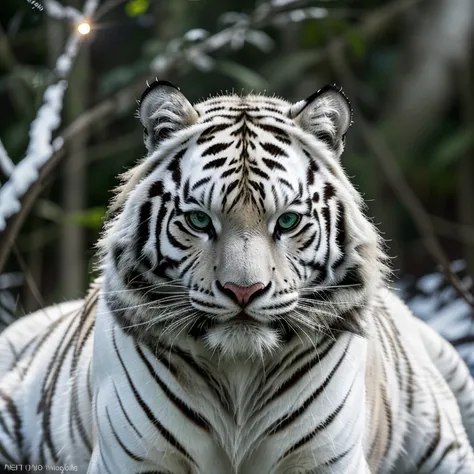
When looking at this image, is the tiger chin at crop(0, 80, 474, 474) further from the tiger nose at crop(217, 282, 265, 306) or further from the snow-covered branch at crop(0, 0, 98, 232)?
the snow-covered branch at crop(0, 0, 98, 232)

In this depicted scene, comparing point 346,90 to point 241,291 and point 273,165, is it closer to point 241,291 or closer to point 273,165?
point 273,165

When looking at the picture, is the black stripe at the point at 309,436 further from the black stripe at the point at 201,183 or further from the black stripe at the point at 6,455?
the black stripe at the point at 6,455

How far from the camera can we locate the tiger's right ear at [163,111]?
2773mm

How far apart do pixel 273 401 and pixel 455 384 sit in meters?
1.54

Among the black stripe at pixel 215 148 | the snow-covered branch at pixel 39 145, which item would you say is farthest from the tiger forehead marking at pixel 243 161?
the snow-covered branch at pixel 39 145

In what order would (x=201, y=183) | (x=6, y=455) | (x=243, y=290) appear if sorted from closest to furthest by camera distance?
(x=243, y=290) → (x=201, y=183) → (x=6, y=455)

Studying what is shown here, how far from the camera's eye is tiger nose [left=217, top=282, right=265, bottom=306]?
2430mm

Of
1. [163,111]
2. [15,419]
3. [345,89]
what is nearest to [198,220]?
[163,111]

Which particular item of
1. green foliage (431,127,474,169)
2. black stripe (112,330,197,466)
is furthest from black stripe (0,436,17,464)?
green foliage (431,127,474,169)

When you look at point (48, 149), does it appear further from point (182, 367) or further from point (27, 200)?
point (182, 367)

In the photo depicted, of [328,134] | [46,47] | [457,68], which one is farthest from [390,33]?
[328,134]

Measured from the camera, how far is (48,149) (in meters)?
2.75

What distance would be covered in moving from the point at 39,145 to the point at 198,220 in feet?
1.69

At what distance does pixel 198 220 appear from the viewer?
263 centimetres
